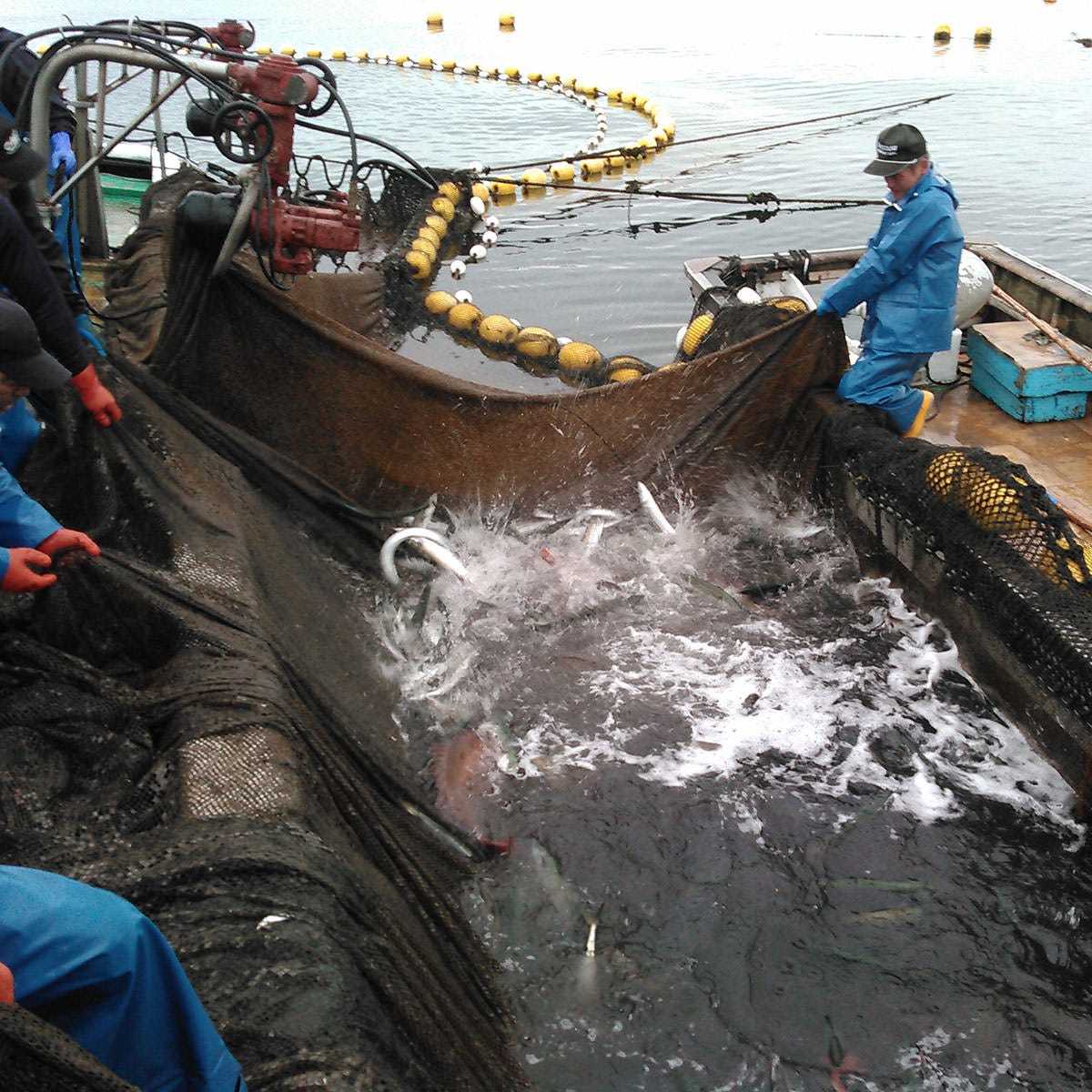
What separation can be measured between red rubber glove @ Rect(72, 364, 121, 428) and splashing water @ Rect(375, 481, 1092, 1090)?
1.65m

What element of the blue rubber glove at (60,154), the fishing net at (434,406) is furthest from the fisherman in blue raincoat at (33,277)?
the blue rubber glove at (60,154)

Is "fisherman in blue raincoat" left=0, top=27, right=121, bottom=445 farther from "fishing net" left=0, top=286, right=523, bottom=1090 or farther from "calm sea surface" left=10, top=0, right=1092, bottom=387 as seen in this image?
"calm sea surface" left=10, top=0, right=1092, bottom=387

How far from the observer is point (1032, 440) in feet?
22.9

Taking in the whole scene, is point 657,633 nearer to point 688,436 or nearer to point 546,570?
point 546,570

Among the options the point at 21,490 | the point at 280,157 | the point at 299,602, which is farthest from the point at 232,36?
the point at 21,490

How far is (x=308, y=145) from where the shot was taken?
70.3 feet

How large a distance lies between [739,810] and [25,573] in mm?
2926

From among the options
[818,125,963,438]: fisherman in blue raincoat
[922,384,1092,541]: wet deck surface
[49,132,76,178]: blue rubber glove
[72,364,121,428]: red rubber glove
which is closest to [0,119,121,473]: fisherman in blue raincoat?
[72,364,121,428]: red rubber glove

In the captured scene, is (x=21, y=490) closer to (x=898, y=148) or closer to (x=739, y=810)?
(x=739, y=810)

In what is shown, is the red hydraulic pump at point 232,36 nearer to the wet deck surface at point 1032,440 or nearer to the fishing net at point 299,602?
the fishing net at point 299,602

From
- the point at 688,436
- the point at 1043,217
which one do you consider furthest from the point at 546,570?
the point at 1043,217

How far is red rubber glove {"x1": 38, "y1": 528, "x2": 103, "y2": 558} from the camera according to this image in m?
3.49

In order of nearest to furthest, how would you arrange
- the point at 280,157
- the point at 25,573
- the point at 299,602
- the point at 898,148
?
the point at 25,573
the point at 299,602
the point at 280,157
the point at 898,148

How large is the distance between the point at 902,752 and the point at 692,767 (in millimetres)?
978
